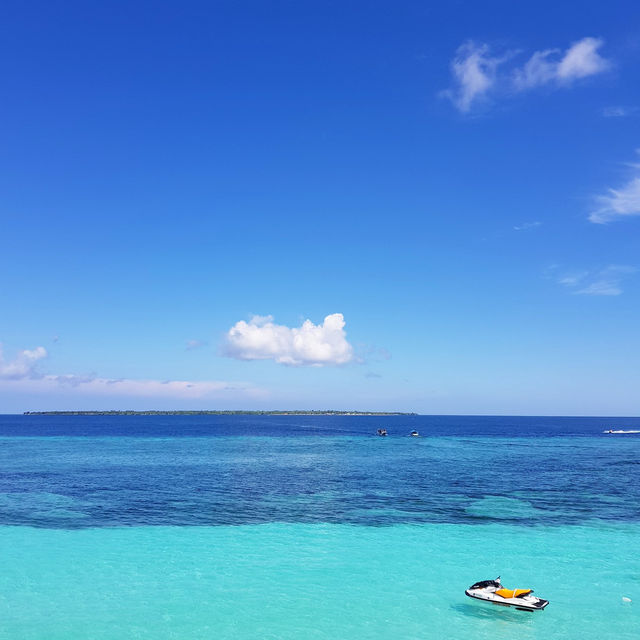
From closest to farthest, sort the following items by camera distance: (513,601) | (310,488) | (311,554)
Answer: (513,601) < (311,554) < (310,488)

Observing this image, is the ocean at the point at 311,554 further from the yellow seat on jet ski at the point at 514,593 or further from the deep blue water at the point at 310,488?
the yellow seat on jet ski at the point at 514,593

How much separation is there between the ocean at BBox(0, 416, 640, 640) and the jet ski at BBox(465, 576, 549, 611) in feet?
1.69

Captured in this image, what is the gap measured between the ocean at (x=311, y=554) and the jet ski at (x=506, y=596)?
515mm

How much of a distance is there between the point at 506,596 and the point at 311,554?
563 inches

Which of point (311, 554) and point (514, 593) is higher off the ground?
point (514, 593)

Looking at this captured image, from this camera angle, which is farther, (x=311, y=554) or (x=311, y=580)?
(x=311, y=554)

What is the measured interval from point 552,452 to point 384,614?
99942 millimetres

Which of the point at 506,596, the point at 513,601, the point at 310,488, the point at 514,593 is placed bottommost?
the point at 310,488

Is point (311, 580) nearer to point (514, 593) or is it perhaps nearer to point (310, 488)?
point (514, 593)

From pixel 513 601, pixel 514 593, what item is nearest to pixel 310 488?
pixel 514 593

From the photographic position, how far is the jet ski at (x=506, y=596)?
27094mm

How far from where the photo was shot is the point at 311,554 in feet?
122

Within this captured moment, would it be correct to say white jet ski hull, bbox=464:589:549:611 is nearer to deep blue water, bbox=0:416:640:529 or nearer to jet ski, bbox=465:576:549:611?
jet ski, bbox=465:576:549:611

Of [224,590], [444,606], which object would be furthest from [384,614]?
[224,590]
